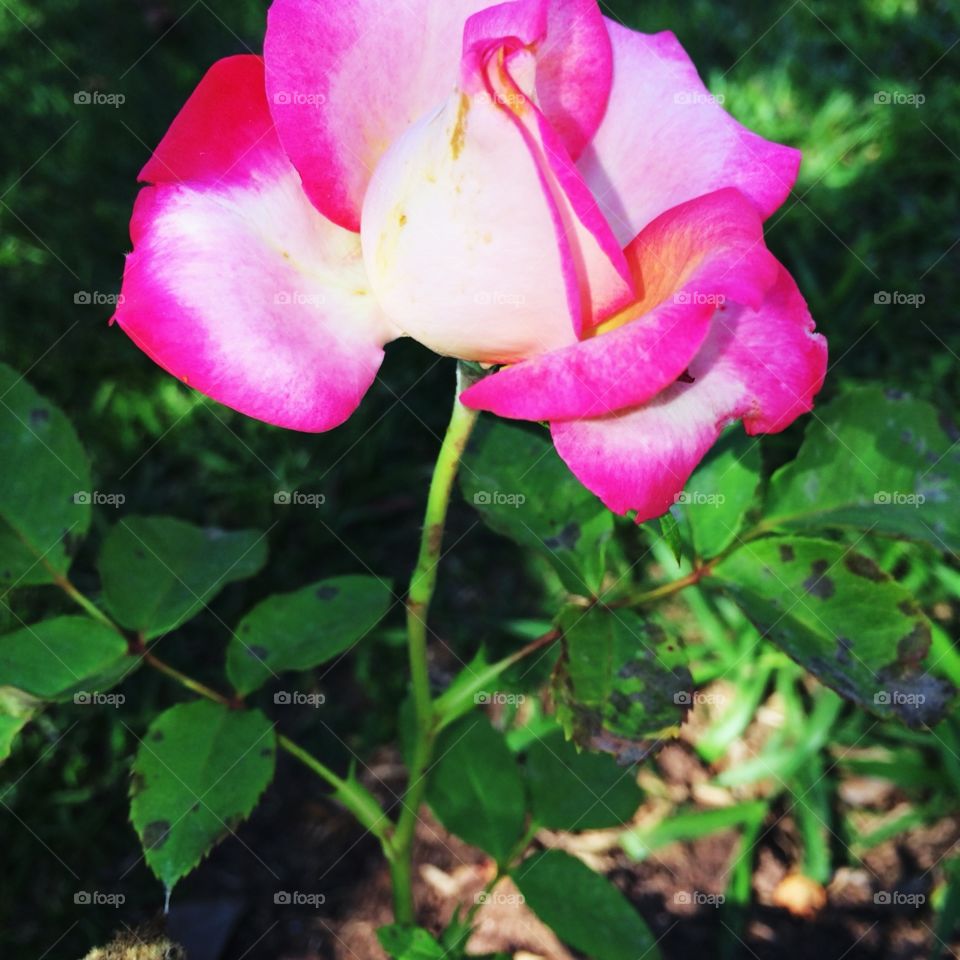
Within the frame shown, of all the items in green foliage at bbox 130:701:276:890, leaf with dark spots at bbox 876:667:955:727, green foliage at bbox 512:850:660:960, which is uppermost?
green foliage at bbox 130:701:276:890

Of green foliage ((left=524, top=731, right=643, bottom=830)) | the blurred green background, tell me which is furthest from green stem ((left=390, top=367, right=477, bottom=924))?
the blurred green background

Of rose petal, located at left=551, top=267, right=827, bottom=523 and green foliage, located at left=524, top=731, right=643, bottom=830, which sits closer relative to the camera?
rose petal, located at left=551, top=267, right=827, bottom=523

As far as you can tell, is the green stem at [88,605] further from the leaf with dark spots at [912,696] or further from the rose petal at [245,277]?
the leaf with dark spots at [912,696]

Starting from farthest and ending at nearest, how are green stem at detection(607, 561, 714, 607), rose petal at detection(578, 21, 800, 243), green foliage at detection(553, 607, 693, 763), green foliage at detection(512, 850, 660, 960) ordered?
green foliage at detection(512, 850, 660, 960) < green stem at detection(607, 561, 714, 607) < green foliage at detection(553, 607, 693, 763) < rose petal at detection(578, 21, 800, 243)

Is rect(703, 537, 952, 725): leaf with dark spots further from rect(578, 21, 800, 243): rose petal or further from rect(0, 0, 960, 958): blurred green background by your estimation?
rect(0, 0, 960, 958): blurred green background

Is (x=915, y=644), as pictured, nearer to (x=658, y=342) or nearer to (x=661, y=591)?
(x=661, y=591)

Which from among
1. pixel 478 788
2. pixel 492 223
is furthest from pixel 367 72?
pixel 478 788
